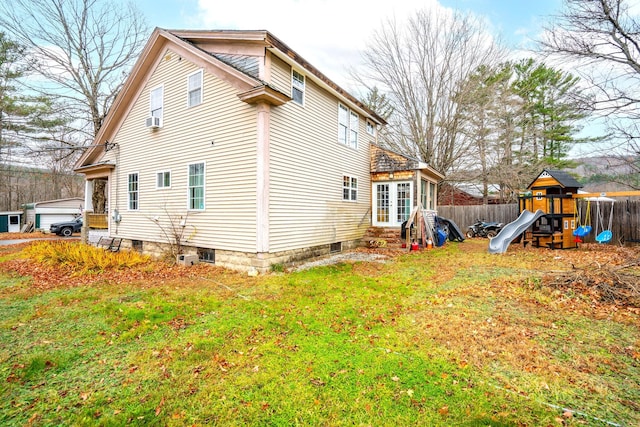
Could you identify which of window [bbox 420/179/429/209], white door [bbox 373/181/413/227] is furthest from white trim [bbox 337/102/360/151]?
window [bbox 420/179/429/209]

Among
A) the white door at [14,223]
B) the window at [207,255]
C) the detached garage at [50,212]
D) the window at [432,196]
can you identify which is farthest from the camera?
the white door at [14,223]

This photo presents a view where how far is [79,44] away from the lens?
16281mm

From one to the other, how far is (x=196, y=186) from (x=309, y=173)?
3.55 m

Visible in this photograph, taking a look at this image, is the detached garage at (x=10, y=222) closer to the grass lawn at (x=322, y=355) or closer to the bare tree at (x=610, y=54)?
the grass lawn at (x=322, y=355)

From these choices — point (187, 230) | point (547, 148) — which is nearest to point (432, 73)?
point (547, 148)

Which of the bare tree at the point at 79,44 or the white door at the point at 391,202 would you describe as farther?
the bare tree at the point at 79,44

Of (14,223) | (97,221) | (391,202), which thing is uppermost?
(391,202)

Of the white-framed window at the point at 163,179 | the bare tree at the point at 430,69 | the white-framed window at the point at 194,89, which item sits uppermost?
the bare tree at the point at 430,69

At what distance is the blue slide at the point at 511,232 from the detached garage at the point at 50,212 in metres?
30.3

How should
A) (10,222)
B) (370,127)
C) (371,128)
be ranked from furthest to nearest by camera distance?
(10,222) → (371,128) → (370,127)

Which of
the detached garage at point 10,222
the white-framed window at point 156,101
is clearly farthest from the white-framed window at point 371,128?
the detached garage at point 10,222

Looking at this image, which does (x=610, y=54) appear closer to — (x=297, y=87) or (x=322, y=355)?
(x=297, y=87)

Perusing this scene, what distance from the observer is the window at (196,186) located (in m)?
9.13

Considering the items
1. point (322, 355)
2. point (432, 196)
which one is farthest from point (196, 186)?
point (432, 196)
